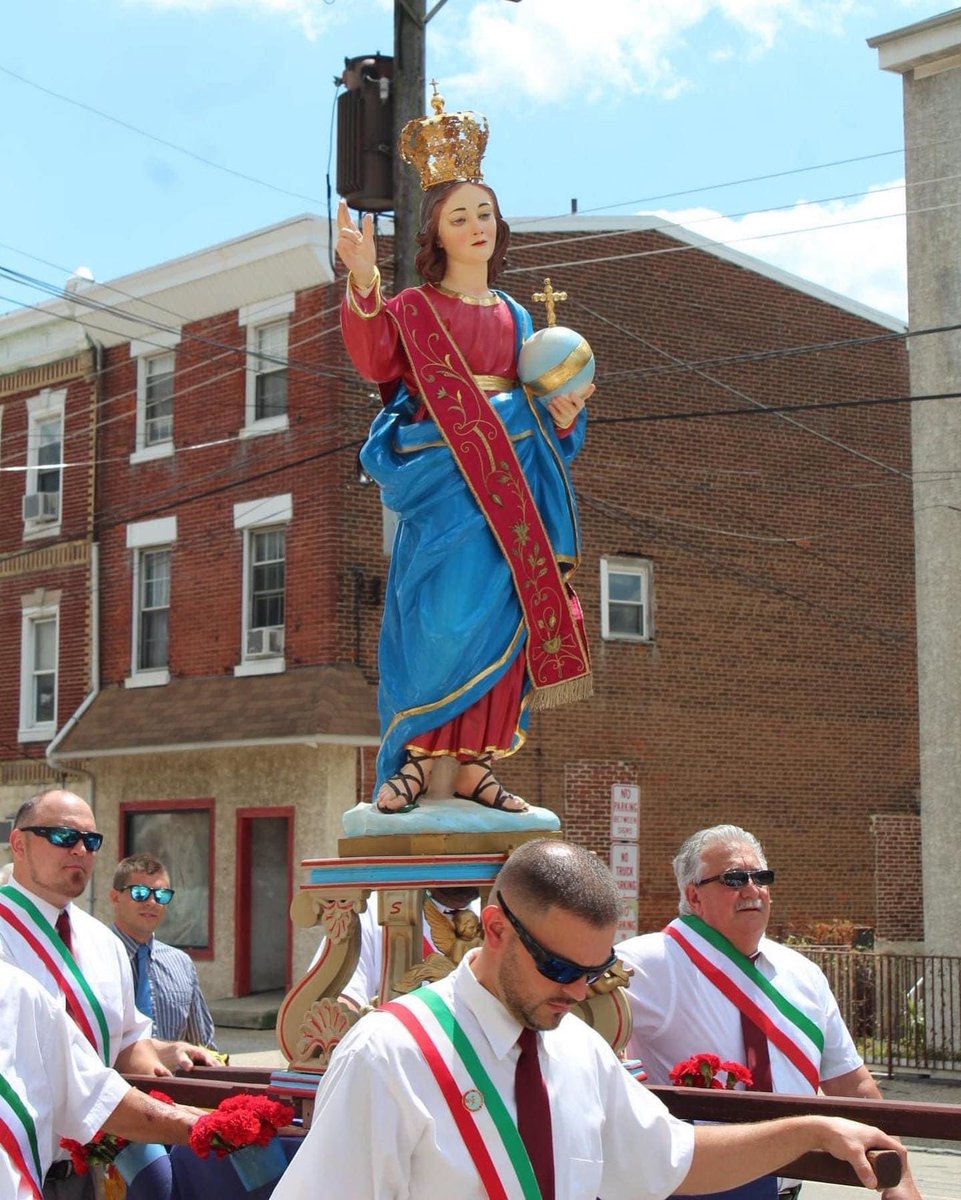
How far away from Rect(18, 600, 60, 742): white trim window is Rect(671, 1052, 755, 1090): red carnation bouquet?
21573 millimetres

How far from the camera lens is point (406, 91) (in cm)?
1313

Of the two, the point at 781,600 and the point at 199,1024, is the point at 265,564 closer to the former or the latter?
the point at 781,600

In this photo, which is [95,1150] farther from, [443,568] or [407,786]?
[443,568]

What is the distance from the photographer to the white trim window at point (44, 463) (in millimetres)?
26172

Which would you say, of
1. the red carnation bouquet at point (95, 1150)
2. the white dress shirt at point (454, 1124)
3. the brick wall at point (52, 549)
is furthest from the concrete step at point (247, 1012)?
the white dress shirt at point (454, 1124)

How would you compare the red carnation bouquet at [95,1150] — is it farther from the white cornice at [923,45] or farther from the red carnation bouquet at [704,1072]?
the white cornice at [923,45]

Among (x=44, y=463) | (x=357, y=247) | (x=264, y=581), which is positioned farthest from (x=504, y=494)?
(x=44, y=463)

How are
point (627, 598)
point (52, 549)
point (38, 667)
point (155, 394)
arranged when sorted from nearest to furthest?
point (627, 598) < point (155, 394) < point (52, 549) < point (38, 667)

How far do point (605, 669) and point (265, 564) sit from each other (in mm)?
4754

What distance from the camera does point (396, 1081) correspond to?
335 cm

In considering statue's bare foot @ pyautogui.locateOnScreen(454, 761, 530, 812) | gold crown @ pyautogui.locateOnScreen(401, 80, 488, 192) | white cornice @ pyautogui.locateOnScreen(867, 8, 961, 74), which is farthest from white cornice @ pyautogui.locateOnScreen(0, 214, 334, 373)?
statue's bare foot @ pyautogui.locateOnScreen(454, 761, 530, 812)

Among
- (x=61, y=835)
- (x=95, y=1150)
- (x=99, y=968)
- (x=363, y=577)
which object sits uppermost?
(x=363, y=577)

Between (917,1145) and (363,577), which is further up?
(363,577)

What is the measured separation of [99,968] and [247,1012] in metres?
16.2
